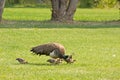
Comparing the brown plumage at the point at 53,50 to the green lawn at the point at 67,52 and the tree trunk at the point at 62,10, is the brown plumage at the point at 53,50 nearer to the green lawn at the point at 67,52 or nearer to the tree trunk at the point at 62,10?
the green lawn at the point at 67,52

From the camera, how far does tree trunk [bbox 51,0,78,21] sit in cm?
3341

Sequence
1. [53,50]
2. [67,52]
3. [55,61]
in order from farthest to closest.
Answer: [67,52], [55,61], [53,50]

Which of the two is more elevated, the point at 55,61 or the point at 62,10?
the point at 55,61

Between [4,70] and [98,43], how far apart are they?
9.07 meters

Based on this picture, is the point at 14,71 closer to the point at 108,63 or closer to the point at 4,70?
the point at 4,70

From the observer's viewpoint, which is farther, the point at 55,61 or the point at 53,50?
the point at 55,61

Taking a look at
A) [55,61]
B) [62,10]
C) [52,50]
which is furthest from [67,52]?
[62,10]

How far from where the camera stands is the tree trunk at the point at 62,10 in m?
33.4

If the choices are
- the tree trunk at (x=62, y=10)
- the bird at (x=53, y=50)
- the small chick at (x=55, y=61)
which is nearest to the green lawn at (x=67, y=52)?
the small chick at (x=55, y=61)

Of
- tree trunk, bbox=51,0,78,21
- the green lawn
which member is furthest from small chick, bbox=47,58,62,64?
tree trunk, bbox=51,0,78,21

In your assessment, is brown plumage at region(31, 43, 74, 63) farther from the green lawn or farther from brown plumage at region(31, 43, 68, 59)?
the green lawn

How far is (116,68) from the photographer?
12750 millimetres

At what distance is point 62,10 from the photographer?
33531 mm

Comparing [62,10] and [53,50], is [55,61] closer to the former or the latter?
[53,50]
